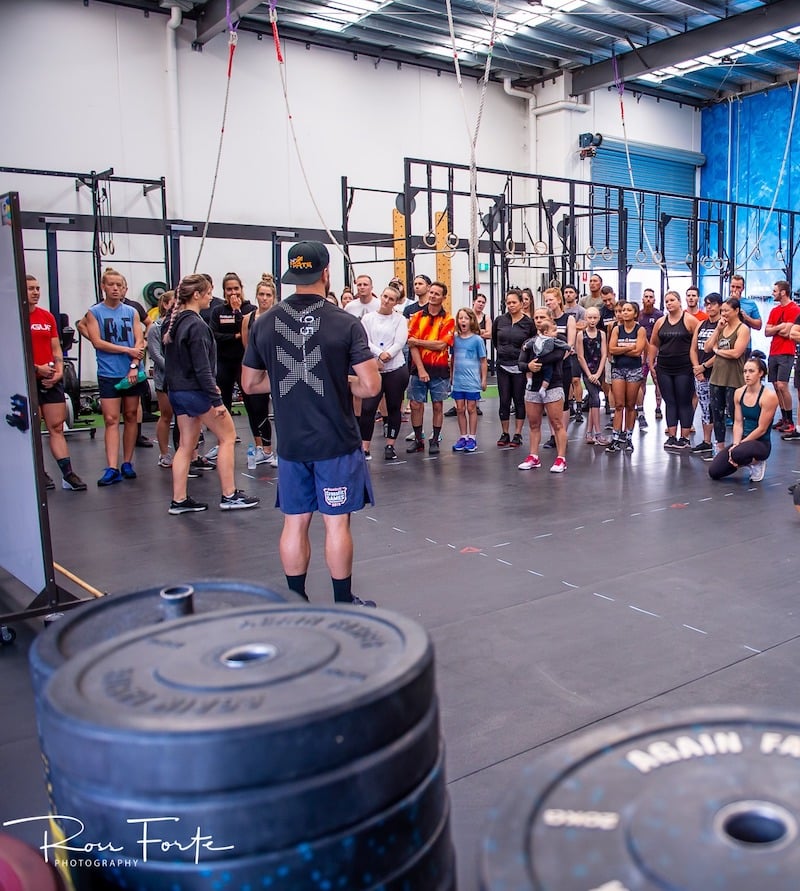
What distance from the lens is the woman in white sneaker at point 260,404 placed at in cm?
586

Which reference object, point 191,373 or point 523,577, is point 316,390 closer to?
point 523,577

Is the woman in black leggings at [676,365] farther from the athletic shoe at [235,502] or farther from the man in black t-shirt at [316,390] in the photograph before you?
the man in black t-shirt at [316,390]

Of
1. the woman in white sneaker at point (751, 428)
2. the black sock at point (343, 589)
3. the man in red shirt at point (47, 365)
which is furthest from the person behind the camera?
the woman in white sneaker at point (751, 428)

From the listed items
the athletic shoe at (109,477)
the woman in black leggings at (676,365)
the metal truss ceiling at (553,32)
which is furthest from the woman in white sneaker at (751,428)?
the metal truss ceiling at (553,32)

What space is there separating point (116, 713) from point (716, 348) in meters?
6.13

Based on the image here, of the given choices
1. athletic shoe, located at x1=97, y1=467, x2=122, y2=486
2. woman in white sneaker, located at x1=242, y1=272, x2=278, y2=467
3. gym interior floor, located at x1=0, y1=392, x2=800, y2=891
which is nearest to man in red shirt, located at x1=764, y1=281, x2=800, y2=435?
gym interior floor, located at x1=0, y1=392, x2=800, y2=891

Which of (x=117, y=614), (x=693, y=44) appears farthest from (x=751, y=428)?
(x=693, y=44)

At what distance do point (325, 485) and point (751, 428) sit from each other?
151 inches

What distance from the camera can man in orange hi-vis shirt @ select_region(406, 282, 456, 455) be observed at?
6789mm

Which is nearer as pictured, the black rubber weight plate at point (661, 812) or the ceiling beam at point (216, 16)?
the black rubber weight plate at point (661, 812)

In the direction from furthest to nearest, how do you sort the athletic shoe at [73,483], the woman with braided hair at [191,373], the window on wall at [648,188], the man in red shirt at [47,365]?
the window on wall at [648,188] → the athletic shoe at [73,483] → the man in red shirt at [47,365] → the woman with braided hair at [191,373]

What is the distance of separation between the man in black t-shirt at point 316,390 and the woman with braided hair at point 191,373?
1.71m

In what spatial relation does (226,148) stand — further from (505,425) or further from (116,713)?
(116,713)

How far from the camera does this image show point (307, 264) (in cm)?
283
